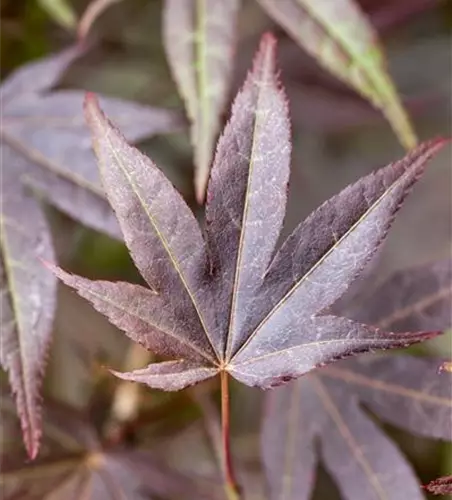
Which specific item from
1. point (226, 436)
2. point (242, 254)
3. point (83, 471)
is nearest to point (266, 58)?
point (242, 254)

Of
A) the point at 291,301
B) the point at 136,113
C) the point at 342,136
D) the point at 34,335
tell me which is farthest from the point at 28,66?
the point at 342,136

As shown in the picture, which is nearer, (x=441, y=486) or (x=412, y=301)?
(x=441, y=486)

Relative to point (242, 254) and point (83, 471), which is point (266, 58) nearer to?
point (242, 254)

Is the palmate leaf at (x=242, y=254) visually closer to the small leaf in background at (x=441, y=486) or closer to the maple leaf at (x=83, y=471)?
the small leaf in background at (x=441, y=486)

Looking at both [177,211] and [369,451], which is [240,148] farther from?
[369,451]

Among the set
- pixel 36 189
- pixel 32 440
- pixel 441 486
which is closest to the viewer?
pixel 441 486

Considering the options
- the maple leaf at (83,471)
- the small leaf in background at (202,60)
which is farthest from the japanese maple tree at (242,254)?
the maple leaf at (83,471)

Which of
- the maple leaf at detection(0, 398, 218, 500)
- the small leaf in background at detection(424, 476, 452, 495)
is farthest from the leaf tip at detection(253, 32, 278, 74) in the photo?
the maple leaf at detection(0, 398, 218, 500)
